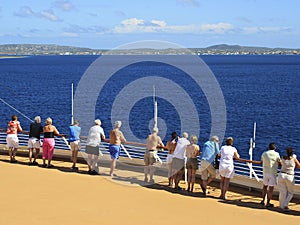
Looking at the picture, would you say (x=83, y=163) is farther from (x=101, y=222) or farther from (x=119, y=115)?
(x=119, y=115)

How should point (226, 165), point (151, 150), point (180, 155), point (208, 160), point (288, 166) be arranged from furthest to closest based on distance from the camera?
1. point (151, 150)
2. point (180, 155)
3. point (208, 160)
4. point (226, 165)
5. point (288, 166)

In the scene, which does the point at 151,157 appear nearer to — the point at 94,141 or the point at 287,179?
the point at 94,141

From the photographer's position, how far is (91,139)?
1231cm

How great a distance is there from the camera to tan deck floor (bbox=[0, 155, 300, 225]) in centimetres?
923

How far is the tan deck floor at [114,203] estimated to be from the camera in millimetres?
9227

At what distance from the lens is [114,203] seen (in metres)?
10.2

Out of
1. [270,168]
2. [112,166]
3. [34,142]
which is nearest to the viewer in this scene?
[270,168]

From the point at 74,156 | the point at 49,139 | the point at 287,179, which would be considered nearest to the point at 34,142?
the point at 49,139

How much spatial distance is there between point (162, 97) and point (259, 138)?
86.9ft

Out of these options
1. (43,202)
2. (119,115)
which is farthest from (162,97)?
(43,202)

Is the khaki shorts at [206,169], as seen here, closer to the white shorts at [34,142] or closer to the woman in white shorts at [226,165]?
the woman in white shorts at [226,165]

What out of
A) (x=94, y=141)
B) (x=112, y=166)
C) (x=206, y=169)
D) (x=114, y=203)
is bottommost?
(x=114, y=203)

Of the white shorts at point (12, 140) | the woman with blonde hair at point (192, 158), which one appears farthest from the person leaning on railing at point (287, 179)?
the white shorts at point (12, 140)

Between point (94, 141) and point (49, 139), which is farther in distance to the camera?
point (49, 139)
